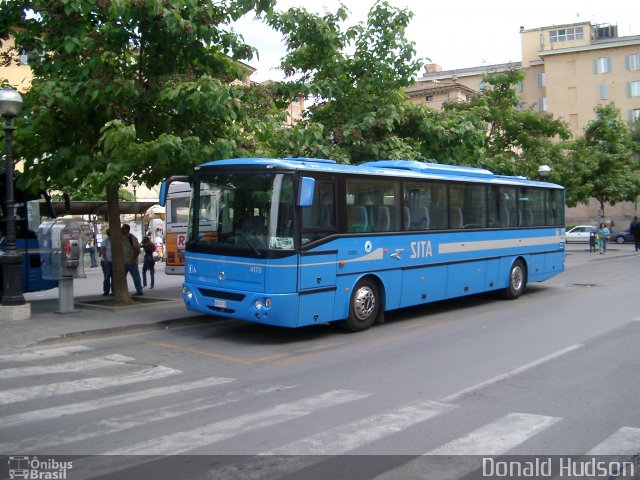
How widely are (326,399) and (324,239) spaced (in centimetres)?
390

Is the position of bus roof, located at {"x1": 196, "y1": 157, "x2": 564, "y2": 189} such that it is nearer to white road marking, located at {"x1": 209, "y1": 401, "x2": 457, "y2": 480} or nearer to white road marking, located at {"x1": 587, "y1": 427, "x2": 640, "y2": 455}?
white road marking, located at {"x1": 209, "y1": 401, "x2": 457, "y2": 480}

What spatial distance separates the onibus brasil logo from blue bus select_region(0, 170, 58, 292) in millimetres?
10350

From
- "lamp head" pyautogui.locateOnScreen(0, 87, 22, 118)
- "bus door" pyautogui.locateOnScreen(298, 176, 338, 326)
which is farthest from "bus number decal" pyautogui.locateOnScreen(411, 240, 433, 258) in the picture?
"lamp head" pyautogui.locateOnScreen(0, 87, 22, 118)

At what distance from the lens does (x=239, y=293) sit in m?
10.0

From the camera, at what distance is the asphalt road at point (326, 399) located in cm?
512

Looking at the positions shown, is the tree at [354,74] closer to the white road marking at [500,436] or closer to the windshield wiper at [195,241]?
the windshield wiper at [195,241]

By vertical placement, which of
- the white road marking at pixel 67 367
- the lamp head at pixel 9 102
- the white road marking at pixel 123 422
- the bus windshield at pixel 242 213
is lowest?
the white road marking at pixel 123 422

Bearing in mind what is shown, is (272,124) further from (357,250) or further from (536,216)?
(536,216)

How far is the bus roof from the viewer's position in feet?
33.1

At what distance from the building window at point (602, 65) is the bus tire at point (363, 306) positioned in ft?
198

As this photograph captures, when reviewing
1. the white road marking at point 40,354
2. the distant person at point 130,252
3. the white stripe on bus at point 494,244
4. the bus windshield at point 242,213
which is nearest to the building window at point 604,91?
the white stripe on bus at point 494,244

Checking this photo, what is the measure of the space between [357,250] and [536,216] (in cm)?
812

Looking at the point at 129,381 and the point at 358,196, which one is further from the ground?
the point at 358,196

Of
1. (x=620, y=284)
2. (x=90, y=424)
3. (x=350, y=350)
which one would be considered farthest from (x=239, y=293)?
(x=620, y=284)
